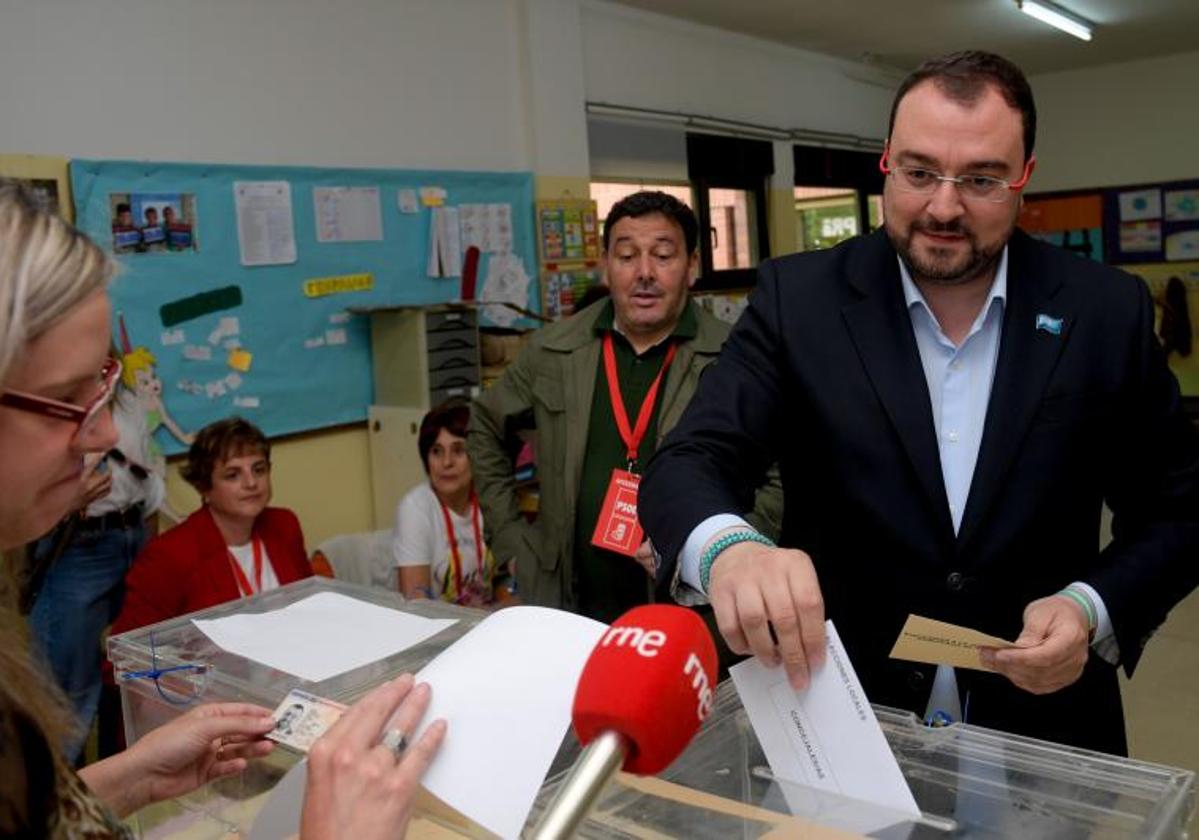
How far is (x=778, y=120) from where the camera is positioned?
7.23 m

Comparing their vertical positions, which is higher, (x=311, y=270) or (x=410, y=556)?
(x=311, y=270)

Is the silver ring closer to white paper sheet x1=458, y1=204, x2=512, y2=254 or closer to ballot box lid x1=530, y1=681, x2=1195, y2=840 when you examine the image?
ballot box lid x1=530, y1=681, x2=1195, y2=840

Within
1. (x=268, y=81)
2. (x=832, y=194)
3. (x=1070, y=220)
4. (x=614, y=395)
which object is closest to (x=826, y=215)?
(x=832, y=194)

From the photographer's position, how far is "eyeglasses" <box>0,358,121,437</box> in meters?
0.75

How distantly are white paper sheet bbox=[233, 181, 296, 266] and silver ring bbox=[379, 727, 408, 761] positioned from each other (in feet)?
11.1

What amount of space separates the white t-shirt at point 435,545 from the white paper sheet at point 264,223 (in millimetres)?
1246

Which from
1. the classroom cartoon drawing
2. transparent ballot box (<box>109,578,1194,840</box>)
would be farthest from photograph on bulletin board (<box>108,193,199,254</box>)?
transparent ballot box (<box>109,578,1194,840</box>)

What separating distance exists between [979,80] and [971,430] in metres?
0.45

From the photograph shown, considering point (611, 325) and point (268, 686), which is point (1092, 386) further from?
point (611, 325)

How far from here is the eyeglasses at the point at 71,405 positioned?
0.75 meters

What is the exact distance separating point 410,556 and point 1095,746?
7.34ft

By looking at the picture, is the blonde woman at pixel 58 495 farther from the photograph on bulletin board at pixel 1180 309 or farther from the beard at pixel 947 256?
the photograph on bulletin board at pixel 1180 309

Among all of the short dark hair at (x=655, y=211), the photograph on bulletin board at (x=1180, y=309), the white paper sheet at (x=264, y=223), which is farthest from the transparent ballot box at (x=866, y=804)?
the photograph on bulletin board at (x=1180, y=309)

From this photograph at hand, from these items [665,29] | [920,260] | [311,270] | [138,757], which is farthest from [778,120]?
[138,757]
